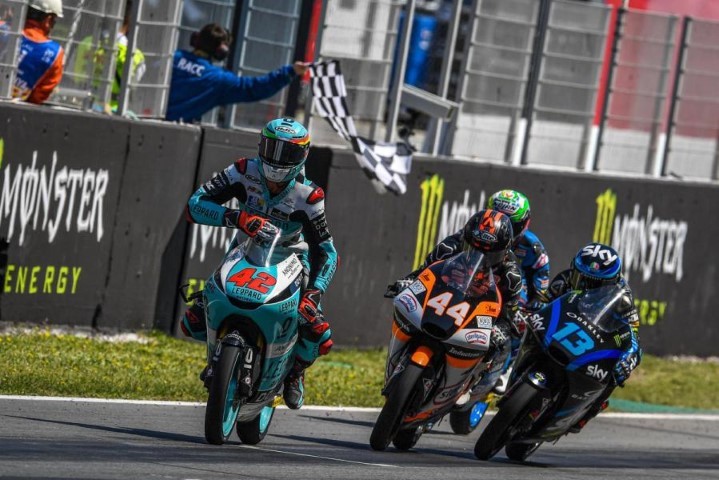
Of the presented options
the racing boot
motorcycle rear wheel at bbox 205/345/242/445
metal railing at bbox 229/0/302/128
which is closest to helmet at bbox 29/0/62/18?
metal railing at bbox 229/0/302/128

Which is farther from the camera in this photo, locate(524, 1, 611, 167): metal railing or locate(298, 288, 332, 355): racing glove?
locate(524, 1, 611, 167): metal railing

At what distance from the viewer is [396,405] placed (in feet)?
31.0

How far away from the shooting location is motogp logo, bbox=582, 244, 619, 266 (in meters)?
10.6

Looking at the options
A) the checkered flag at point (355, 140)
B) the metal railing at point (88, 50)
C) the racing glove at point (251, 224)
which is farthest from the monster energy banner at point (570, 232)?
the racing glove at point (251, 224)

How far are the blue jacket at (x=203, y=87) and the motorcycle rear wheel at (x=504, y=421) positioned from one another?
501 centimetres

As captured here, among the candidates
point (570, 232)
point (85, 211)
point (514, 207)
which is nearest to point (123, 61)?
point (85, 211)

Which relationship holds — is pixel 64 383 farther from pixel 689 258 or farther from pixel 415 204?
pixel 689 258

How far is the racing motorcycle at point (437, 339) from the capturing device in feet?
31.7

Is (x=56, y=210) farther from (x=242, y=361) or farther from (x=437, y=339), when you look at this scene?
(x=242, y=361)

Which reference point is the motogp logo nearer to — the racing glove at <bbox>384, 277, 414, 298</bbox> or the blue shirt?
the racing glove at <bbox>384, 277, 414, 298</bbox>

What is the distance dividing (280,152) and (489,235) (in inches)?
62.5

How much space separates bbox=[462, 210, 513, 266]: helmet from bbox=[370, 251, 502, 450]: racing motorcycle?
6 centimetres

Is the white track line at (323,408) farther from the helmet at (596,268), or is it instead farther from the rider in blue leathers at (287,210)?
the helmet at (596,268)

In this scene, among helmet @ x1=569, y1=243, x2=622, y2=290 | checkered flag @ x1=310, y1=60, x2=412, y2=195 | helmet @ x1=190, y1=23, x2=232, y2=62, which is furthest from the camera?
checkered flag @ x1=310, y1=60, x2=412, y2=195
